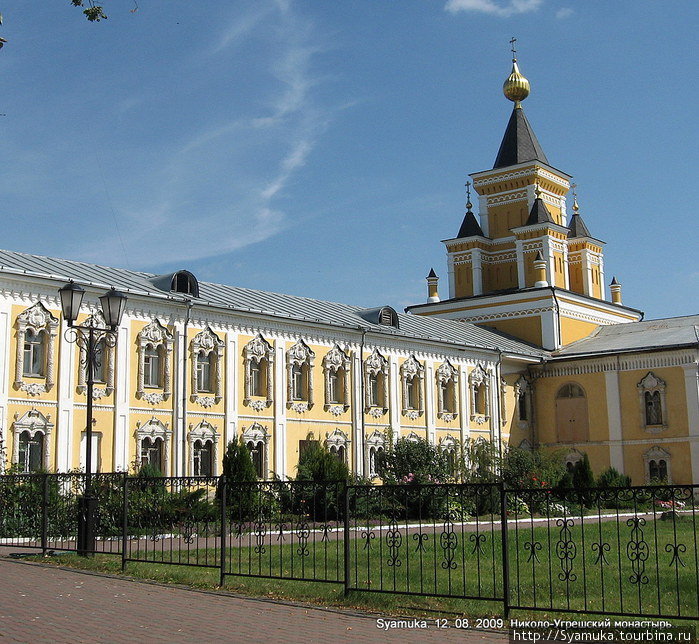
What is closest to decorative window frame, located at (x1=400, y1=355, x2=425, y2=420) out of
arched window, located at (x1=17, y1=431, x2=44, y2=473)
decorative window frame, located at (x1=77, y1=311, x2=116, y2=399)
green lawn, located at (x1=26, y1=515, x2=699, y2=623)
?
decorative window frame, located at (x1=77, y1=311, x2=116, y2=399)

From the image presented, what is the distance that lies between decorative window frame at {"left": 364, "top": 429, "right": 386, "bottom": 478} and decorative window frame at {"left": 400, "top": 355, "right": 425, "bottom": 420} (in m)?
1.54

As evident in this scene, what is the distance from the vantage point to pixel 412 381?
34.3m

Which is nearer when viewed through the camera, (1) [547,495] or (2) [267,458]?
(1) [547,495]

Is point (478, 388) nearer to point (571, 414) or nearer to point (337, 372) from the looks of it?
point (571, 414)

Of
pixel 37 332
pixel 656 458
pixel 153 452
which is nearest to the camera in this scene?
pixel 37 332

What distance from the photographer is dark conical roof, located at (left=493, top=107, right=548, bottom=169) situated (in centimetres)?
4594

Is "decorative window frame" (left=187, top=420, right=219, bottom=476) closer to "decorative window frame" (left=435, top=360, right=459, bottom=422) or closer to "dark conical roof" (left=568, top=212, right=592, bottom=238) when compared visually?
"decorative window frame" (left=435, top=360, right=459, bottom=422)

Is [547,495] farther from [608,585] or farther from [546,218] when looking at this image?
[546,218]

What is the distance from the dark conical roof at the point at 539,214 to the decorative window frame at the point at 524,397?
8424 millimetres

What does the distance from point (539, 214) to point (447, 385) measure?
1215 cm

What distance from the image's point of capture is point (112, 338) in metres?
25.1

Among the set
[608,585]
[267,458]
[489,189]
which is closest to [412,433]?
[267,458]

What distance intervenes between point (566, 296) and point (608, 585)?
31002 mm

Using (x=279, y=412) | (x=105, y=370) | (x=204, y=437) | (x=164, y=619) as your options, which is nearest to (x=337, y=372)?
(x=279, y=412)
